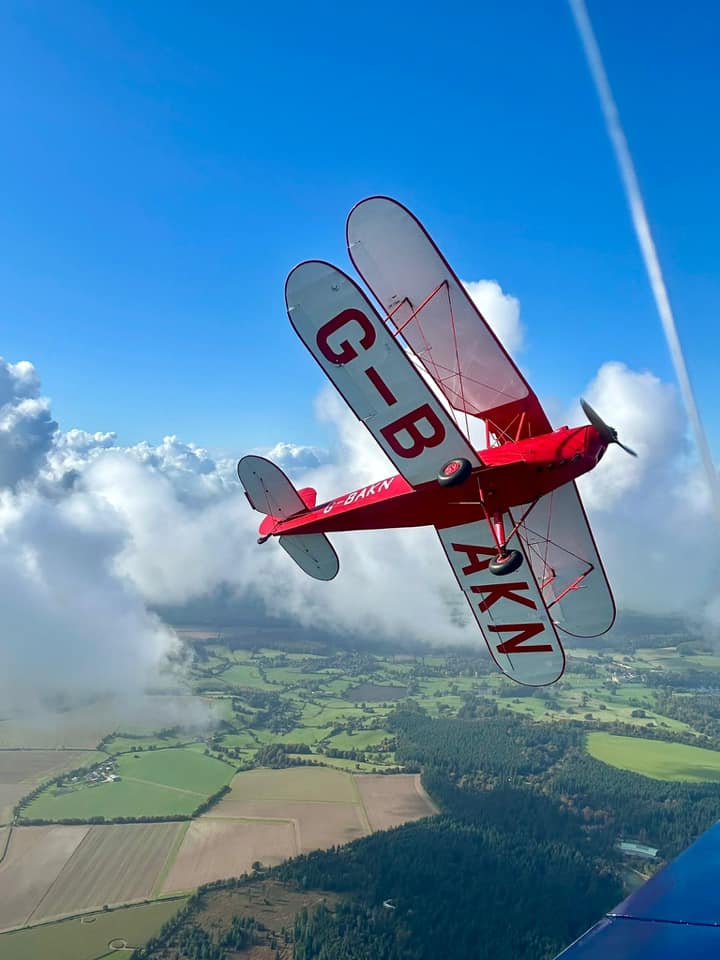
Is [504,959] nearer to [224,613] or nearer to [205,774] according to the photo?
[205,774]

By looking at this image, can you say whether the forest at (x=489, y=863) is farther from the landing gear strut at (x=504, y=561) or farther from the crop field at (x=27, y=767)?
the landing gear strut at (x=504, y=561)

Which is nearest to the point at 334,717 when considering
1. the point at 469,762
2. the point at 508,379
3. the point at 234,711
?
the point at 234,711

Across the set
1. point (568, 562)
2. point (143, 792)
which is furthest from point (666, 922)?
point (143, 792)

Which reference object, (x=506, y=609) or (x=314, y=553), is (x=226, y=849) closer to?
(x=314, y=553)

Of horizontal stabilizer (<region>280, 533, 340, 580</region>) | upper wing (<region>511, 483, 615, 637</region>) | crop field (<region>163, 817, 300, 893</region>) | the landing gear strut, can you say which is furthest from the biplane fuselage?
crop field (<region>163, 817, 300, 893</region>)

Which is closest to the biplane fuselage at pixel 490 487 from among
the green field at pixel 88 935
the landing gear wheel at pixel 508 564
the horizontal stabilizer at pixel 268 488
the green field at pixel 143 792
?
the landing gear wheel at pixel 508 564

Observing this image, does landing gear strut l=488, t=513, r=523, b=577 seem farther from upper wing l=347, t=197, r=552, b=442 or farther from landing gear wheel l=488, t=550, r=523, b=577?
upper wing l=347, t=197, r=552, b=442
